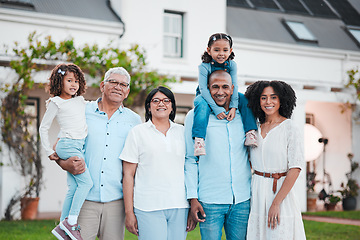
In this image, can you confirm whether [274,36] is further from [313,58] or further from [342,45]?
[342,45]

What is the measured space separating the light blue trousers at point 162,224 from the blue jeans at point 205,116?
0.62 metres

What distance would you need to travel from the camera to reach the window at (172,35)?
43.8 feet

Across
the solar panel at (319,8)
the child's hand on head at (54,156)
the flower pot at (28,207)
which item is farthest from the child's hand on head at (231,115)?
the solar panel at (319,8)

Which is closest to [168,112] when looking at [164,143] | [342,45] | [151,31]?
[164,143]

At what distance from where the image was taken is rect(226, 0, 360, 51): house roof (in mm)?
14891

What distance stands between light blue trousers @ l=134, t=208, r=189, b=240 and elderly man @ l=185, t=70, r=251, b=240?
12cm

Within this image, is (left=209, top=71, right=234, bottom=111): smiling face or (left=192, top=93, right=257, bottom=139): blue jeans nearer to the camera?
(left=192, top=93, right=257, bottom=139): blue jeans

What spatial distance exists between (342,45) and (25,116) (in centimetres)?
951

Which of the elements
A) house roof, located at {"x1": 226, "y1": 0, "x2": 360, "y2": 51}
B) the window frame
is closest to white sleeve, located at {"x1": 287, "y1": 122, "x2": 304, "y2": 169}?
the window frame

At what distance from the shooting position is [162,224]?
409 cm

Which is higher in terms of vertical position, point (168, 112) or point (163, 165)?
point (168, 112)

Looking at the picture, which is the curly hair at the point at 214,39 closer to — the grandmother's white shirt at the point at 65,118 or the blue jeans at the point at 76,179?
the grandmother's white shirt at the point at 65,118

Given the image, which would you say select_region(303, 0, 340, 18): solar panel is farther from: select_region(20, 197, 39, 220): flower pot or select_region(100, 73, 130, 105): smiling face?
select_region(100, 73, 130, 105): smiling face

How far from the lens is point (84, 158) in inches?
169
